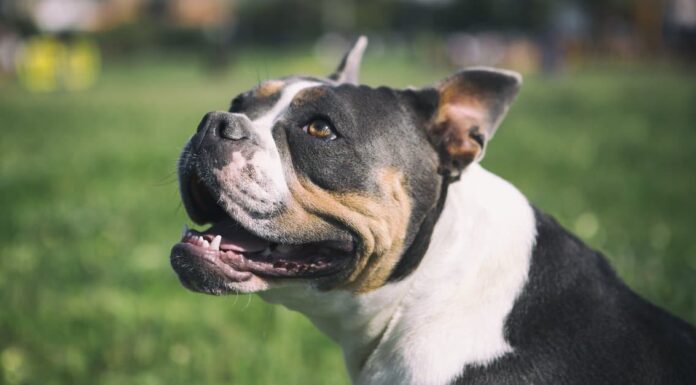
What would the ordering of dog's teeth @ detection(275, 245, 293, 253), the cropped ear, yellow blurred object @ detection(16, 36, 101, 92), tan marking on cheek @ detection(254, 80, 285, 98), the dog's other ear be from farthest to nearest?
yellow blurred object @ detection(16, 36, 101, 92) < the dog's other ear < tan marking on cheek @ detection(254, 80, 285, 98) < the cropped ear < dog's teeth @ detection(275, 245, 293, 253)

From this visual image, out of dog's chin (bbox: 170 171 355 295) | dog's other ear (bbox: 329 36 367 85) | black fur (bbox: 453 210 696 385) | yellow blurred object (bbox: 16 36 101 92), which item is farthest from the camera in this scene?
yellow blurred object (bbox: 16 36 101 92)

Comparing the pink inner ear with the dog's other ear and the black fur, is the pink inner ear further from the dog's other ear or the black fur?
the dog's other ear

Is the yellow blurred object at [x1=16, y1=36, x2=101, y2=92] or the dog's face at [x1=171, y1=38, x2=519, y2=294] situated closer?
the dog's face at [x1=171, y1=38, x2=519, y2=294]

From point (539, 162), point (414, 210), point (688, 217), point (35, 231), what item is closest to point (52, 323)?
point (35, 231)

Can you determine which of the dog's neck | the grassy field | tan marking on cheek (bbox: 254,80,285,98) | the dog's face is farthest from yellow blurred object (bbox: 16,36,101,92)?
the dog's neck

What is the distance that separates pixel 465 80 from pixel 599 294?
1.10 meters

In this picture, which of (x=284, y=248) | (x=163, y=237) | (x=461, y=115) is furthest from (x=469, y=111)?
(x=163, y=237)

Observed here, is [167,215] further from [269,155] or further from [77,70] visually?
[77,70]

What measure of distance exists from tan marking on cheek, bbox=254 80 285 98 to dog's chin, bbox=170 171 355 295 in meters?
0.56

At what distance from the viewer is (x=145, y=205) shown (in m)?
8.09

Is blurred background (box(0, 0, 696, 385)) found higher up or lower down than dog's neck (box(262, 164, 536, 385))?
lower down

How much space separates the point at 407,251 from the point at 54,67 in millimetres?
29538

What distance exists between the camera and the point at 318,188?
10.7 feet

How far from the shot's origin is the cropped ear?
A: 345 centimetres
